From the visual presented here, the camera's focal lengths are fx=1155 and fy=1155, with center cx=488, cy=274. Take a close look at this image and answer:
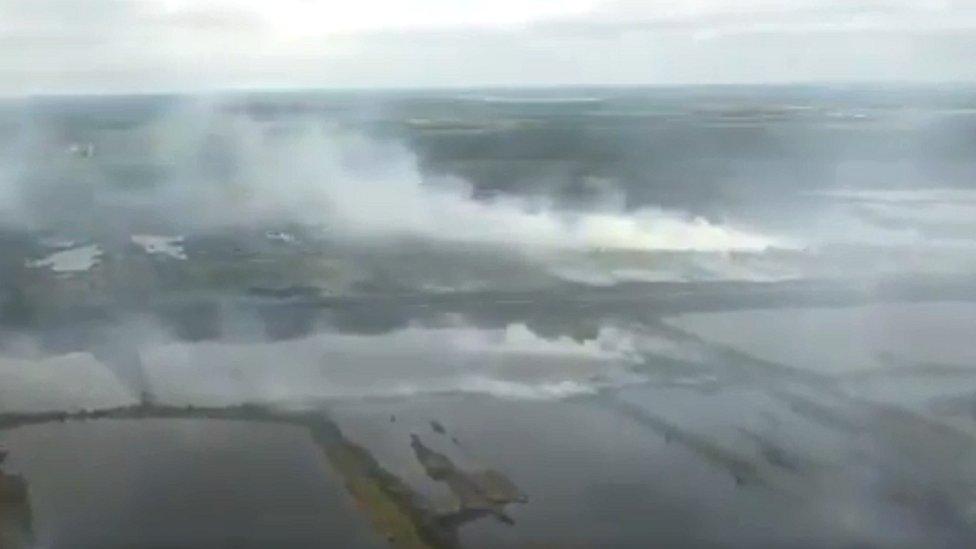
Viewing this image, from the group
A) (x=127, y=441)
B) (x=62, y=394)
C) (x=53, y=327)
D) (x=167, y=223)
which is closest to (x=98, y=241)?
(x=167, y=223)

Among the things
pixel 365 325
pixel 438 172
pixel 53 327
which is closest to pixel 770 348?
pixel 365 325

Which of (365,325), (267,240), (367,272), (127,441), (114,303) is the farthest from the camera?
(267,240)

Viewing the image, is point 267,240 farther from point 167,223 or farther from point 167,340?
point 167,340

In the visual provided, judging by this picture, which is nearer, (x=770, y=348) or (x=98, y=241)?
(x=770, y=348)

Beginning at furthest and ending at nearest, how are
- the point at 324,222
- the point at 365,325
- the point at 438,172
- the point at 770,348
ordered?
1. the point at 438,172
2. the point at 324,222
3. the point at 365,325
4. the point at 770,348

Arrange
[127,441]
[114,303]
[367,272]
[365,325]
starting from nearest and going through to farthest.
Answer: [127,441], [365,325], [114,303], [367,272]

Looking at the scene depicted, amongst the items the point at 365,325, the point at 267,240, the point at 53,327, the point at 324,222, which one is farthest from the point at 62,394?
the point at 324,222

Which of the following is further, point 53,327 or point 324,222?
point 324,222

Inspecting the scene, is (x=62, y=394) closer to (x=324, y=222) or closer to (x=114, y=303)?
(x=114, y=303)

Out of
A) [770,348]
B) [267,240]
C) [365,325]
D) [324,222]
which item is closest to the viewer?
[770,348]
